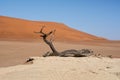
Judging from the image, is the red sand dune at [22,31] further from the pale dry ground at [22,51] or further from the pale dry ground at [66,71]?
the pale dry ground at [66,71]

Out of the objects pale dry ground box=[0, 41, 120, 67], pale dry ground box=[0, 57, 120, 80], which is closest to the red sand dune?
pale dry ground box=[0, 41, 120, 67]

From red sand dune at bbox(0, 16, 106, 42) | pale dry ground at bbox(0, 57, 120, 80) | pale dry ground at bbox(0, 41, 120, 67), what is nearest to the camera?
pale dry ground at bbox(0, 57, 120, 80)

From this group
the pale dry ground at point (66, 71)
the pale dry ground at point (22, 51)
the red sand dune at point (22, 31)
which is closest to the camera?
the pale dry ground at point (66, 71)

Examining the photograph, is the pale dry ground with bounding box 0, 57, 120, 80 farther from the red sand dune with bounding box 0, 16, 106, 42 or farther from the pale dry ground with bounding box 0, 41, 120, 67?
the red sand dune with bounding box 0, 16, 106, 42

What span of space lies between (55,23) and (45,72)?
2490 inches

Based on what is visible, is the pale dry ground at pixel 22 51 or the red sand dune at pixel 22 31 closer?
the pale dry ground at pixel 22 51

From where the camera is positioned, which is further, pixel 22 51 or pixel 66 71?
pixel 22 51

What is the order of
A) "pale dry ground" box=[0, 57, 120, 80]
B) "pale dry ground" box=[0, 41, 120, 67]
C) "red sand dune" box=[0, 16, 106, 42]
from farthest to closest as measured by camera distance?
"red sand dune" box=[0, 16, 106, 42], "pale dry ground" box=[0, 41, 120, 67], "pale dry ground" box=[0, 57, 120, 80]

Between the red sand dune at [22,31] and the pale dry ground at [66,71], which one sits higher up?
the pale dry ground at [66,71]

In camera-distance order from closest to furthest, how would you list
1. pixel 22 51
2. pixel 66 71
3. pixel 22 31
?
pixel 66 71 → pixel 22 51 → pixel 22 31

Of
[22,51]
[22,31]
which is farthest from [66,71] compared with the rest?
[22,31]

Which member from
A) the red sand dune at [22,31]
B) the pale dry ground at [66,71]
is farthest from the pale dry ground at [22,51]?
the red sand dune at [22,31]

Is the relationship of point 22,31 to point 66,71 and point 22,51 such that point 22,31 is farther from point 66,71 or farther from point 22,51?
point 66,71

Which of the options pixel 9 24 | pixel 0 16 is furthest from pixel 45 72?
pixel 0 16
